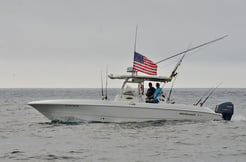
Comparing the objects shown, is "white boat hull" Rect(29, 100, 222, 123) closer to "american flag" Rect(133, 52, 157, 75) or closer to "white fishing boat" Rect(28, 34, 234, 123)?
"white fishing boat" Rect(28, 34, 234, 123)

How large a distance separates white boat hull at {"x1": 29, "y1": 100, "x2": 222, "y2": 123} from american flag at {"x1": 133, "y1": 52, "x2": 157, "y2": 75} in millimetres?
1499

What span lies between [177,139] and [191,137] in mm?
809

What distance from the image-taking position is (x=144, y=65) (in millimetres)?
19953

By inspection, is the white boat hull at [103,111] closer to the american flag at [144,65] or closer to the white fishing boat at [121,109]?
the white fishing boat at [121,109]

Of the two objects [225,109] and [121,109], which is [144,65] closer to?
[121,109]

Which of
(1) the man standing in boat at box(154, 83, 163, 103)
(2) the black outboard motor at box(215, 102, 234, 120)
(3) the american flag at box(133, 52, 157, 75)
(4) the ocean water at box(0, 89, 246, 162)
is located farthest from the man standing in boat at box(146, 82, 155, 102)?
(2) the black outboard motor at box(215, 102, 234, 120)

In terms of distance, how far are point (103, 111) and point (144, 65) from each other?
8.87 feet

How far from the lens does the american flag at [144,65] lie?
19766mm

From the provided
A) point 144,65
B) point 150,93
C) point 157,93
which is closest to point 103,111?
point 150,93

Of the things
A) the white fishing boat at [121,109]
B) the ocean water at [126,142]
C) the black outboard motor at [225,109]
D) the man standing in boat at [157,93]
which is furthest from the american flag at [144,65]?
the black outboard motor at [225,109]

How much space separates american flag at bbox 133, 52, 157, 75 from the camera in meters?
19.8

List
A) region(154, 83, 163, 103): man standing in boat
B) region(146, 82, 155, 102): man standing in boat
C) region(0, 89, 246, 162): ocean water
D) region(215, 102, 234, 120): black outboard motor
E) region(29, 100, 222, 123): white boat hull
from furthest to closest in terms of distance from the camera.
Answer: region(215, 102, 234, 120): black outboard motor → region(146, 82, 155, 102): man standing in boat → region(154, 83, 163, 103): man standing in boat → region(29, 100, 222, 123): white boat hull → region(0, 89, 246, 162): ocean water

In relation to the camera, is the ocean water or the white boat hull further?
the white boat hull

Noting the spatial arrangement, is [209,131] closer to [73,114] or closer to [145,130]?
[145,130]
